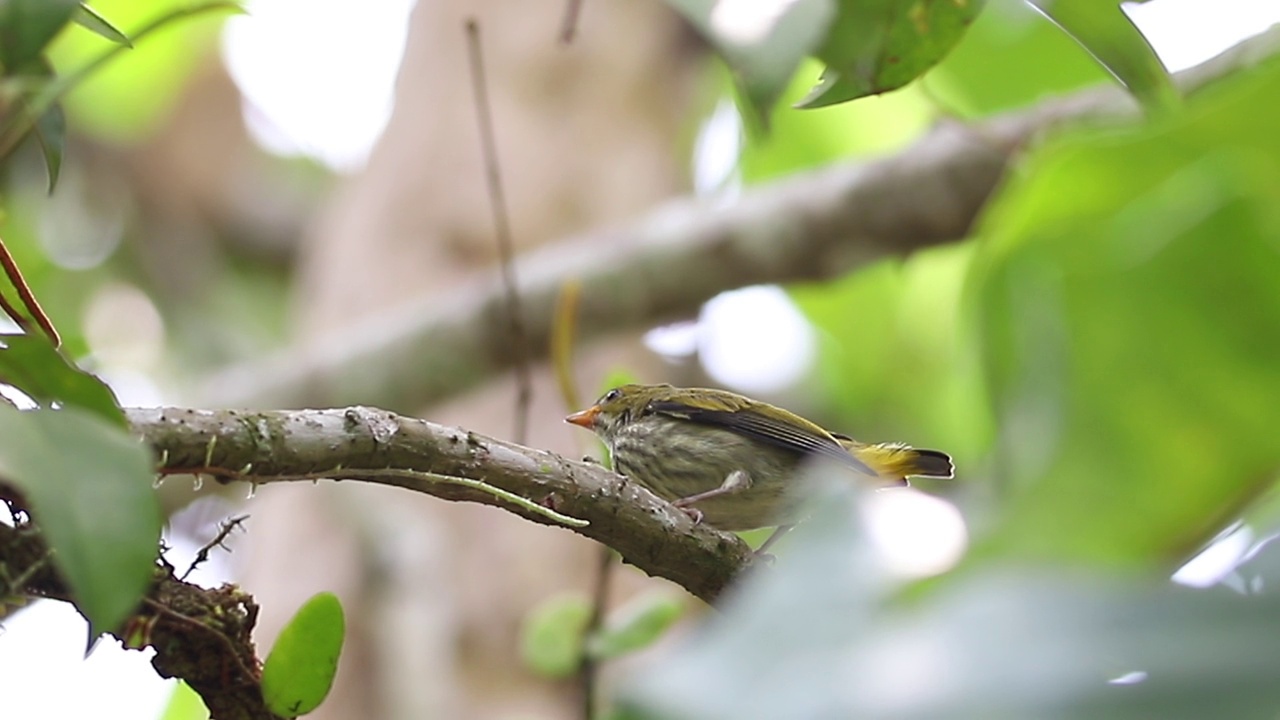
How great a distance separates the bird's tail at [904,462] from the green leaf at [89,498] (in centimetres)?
238

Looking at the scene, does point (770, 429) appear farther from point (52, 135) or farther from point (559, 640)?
point (52, 135)

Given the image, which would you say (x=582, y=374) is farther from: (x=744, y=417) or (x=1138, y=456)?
(x=1138, y=456)

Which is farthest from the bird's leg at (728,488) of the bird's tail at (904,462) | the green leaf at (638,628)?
the green leaf at (638,628)

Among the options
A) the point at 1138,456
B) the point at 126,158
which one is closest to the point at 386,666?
the point at 1138,456

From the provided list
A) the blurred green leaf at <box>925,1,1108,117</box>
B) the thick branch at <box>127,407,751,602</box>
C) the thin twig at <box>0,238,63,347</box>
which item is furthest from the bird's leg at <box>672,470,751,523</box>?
the blurred green leaf at <box>925,1,1108,117</box>

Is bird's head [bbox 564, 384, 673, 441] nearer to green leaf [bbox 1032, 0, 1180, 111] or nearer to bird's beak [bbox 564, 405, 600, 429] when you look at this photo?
bird's beak [bbox 564, 405, 600, 429]

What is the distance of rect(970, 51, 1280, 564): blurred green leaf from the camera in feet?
2.84

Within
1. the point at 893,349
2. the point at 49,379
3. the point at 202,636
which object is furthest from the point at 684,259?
the point at 49,379

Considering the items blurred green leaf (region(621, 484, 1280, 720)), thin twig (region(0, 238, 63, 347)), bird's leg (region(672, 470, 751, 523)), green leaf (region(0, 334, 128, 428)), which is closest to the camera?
blurred green leaf (region(621, 484, 1280, 720))

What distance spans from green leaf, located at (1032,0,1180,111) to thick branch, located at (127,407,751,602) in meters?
0.84

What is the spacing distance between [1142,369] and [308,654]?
1072 mm

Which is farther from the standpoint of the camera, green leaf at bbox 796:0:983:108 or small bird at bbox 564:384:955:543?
small bird at bbox 564:384:955:543

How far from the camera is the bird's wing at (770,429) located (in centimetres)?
338

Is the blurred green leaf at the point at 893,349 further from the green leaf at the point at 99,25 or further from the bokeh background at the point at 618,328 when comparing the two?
the green leaf at the point at 99,25
